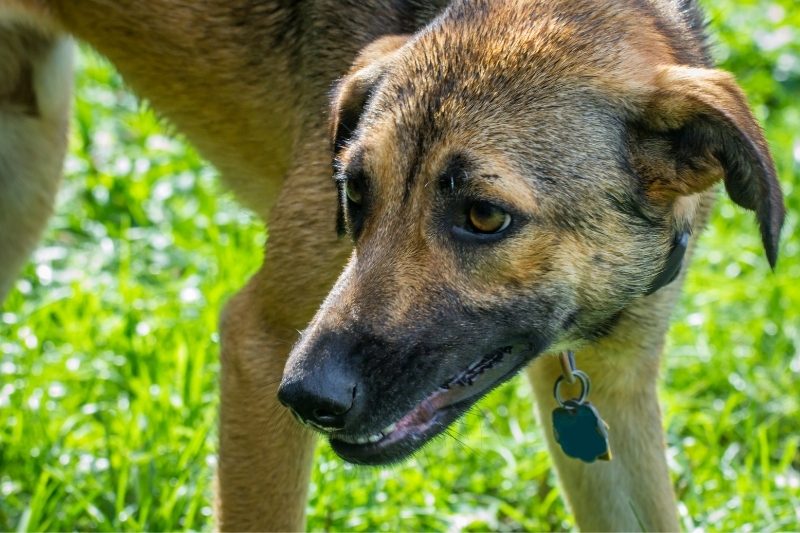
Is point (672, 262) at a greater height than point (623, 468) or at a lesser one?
greater

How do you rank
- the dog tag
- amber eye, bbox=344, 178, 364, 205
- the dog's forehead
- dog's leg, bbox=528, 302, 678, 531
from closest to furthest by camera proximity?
the dog's forehead < amber eye, bbox=344, 178, 364, 205 < the dog tag < dog's leg, bbox=528, 302, 678, 531

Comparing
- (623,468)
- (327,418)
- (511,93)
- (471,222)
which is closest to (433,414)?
(327,418)

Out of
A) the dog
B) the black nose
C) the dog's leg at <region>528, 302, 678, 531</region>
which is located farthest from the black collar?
the black nose

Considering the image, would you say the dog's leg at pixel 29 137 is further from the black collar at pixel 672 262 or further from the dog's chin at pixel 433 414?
the black collar at pixel 672 262

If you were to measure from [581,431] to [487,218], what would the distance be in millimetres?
1003

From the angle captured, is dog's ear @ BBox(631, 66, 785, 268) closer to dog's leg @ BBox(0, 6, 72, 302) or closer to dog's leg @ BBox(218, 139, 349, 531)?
dog's leg @ BBox(218, 139, 349, 531)

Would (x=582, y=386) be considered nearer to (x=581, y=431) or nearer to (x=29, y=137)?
(x=581, y=431)

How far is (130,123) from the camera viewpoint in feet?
23.2

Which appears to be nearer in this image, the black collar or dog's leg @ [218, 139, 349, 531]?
the black collar

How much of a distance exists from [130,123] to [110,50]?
7.83ft

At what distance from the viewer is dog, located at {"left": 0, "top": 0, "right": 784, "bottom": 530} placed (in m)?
3.21

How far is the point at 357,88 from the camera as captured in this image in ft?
12.0

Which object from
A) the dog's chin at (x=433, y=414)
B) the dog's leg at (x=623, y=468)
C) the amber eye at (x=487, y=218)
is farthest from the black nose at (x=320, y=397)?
the dog's leg at (x=623, y=468)

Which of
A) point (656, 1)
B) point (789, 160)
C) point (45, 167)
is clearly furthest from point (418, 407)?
point (789, 160)
